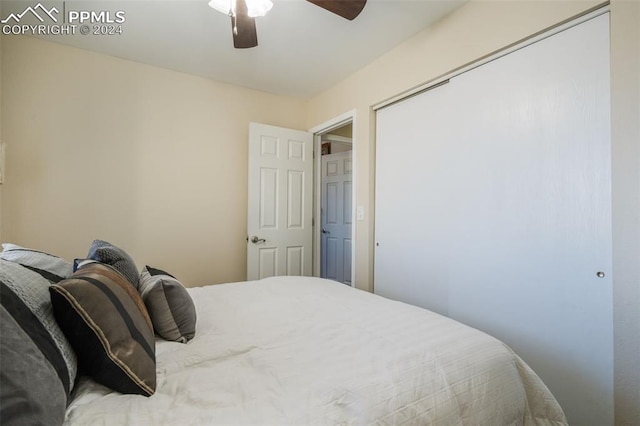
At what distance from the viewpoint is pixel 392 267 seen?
8.05 feet

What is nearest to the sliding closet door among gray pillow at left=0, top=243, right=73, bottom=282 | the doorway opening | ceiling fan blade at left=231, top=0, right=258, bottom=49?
ceiling fan blade at left=231, top=0, right=258, bottom=49

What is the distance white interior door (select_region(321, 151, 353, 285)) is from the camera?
13.5 feet

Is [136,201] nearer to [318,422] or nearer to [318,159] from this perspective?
[318,159]

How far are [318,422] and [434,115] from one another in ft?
6.82

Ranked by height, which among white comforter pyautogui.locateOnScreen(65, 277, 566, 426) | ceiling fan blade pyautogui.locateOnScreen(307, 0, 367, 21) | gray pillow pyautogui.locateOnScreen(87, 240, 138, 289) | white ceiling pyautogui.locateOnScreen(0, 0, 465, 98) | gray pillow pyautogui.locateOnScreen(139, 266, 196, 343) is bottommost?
white comforter pyautogui.locateOnScreen(65, 277, 566, 426)

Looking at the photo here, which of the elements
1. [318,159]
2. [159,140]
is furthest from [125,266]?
[318,159]

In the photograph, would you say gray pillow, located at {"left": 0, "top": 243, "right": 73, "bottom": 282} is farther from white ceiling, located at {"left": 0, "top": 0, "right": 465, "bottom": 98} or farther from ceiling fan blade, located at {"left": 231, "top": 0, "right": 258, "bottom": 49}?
white ceiling, located at {"left": 0, "top": 0, "right": 465, "bottom": 98}

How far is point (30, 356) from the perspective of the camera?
576mm

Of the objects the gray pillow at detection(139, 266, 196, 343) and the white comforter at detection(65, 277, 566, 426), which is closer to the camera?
the white comforter at detection(65, 277, 566, 426)

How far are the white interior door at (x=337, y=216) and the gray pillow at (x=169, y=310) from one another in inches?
119

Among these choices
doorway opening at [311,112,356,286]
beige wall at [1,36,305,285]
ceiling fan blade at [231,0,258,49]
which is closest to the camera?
ceiling fan blade at [231,0,258,49]

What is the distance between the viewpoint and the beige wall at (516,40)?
122cm

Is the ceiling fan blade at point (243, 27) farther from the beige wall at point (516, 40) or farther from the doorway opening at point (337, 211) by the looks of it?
the doorway opening at point (337, 211)

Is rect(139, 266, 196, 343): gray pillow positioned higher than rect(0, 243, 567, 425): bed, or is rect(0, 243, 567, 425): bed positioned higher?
rect(139, 266, 196, 343): gray pillow
